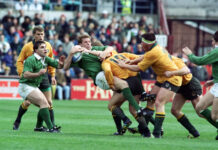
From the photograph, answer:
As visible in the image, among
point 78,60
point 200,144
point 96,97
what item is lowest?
point 96,97

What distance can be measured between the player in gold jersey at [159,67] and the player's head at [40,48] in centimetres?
173

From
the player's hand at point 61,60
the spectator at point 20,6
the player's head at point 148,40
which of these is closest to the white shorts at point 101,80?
the player's hand at point 61,60

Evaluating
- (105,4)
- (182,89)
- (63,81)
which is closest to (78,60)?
(182,89)

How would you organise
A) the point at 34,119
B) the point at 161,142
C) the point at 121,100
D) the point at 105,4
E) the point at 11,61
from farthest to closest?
the point at 105,4, the point at 11,61, the point at 34,119, the point at 121,100, the point at 161,142

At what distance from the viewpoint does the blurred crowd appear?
90.3 feet

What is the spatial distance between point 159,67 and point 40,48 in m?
2.59

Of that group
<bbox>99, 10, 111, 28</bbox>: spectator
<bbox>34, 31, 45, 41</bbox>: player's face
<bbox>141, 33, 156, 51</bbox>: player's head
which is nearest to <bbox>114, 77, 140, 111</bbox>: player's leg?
<bbox>141, 33, 156, 51</bbox>: player's head

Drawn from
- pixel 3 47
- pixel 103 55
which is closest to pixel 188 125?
pixel 103 55

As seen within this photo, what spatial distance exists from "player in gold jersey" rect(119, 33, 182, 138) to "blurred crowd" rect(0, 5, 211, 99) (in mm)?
15643

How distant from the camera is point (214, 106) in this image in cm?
1174

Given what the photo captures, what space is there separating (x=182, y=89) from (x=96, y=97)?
14838 millimetres

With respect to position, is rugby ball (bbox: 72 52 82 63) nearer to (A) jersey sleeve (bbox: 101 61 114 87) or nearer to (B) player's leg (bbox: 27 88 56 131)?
(A) jersey sleeve (bbox: 101 61 114 87)

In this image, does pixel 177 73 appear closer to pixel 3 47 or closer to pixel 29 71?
pixel 29 71

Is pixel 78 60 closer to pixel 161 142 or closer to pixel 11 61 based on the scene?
pixel 161 142
